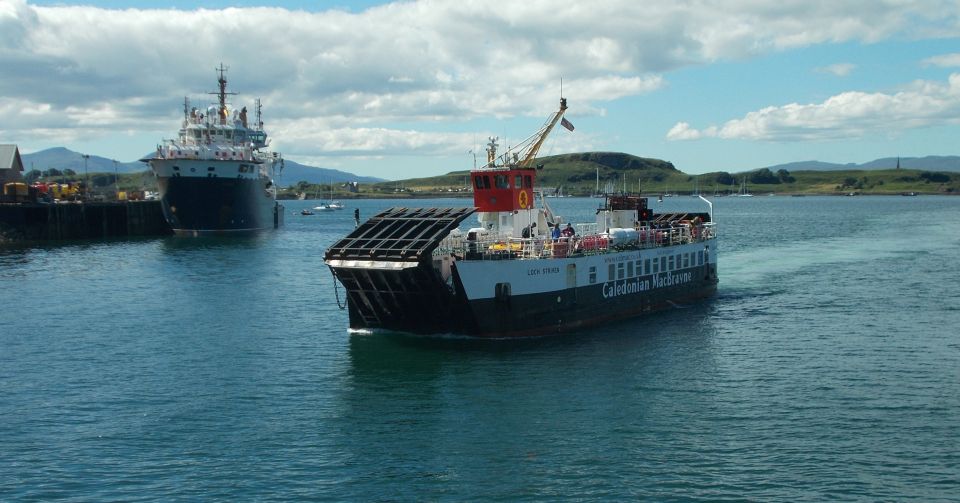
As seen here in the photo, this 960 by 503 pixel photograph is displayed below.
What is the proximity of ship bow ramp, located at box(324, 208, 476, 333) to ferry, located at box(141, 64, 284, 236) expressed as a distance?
7923 centimetres

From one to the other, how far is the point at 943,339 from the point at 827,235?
84082 mm

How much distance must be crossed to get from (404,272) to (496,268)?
451cm

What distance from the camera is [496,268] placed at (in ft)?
139

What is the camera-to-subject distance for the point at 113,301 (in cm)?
6125

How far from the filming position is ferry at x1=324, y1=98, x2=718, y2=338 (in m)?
42.1

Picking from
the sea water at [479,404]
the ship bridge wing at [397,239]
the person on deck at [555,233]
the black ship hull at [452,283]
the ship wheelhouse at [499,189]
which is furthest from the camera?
the ship wheelhouse at [499,189]

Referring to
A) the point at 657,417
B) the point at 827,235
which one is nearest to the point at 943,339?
the point at 657,417

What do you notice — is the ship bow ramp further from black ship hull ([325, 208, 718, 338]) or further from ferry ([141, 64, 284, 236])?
ferry ([141, 64, 284, 236])

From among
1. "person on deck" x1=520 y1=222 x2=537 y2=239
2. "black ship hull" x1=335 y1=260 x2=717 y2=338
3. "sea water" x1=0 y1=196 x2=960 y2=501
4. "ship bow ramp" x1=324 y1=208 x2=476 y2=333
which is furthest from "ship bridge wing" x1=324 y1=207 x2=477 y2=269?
"person on deck" x1=520 y1=222 x2=537 y2=239

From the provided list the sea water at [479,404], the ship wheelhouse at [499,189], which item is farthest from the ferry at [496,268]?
the sea water at [479,404]

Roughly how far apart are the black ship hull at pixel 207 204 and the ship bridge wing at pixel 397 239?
7920 cm

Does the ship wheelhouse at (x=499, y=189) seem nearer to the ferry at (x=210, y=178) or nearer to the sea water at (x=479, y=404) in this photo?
the sea water at (x=479, y=404)

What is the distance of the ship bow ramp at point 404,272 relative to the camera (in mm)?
41188

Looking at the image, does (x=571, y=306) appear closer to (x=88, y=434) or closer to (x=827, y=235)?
(x=88, y=434)
